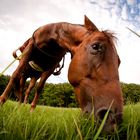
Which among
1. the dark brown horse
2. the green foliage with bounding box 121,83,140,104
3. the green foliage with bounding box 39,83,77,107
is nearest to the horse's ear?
the dark brown horse

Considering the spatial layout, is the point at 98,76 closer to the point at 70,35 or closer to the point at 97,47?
the point at 97,47

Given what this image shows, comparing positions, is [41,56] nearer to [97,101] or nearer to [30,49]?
[30,49]

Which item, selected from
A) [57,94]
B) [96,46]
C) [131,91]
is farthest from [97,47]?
[57,94]

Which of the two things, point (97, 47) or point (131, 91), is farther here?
point (131, 91)

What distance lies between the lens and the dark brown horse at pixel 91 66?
10.1ft

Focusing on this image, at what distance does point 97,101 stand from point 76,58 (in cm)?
104

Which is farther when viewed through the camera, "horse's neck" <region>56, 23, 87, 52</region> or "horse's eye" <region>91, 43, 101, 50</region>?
"horse's neck" <region>56, 23, 87, 52</region>

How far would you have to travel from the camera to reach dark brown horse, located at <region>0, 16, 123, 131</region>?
3.07 metres

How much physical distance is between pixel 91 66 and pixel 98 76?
252mm

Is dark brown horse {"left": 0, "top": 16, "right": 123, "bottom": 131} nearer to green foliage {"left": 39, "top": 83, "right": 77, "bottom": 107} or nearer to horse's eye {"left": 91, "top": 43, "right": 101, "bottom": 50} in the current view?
horse's eye {"left": 91, "top": 43, "right": 101, "bottom": 50}

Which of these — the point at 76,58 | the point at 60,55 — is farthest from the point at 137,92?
the point at 76,58

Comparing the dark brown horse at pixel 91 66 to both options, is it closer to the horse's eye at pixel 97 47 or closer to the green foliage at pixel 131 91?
the horse's eye at pixel 97 47

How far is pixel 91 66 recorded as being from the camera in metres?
3.74

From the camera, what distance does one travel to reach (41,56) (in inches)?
241
